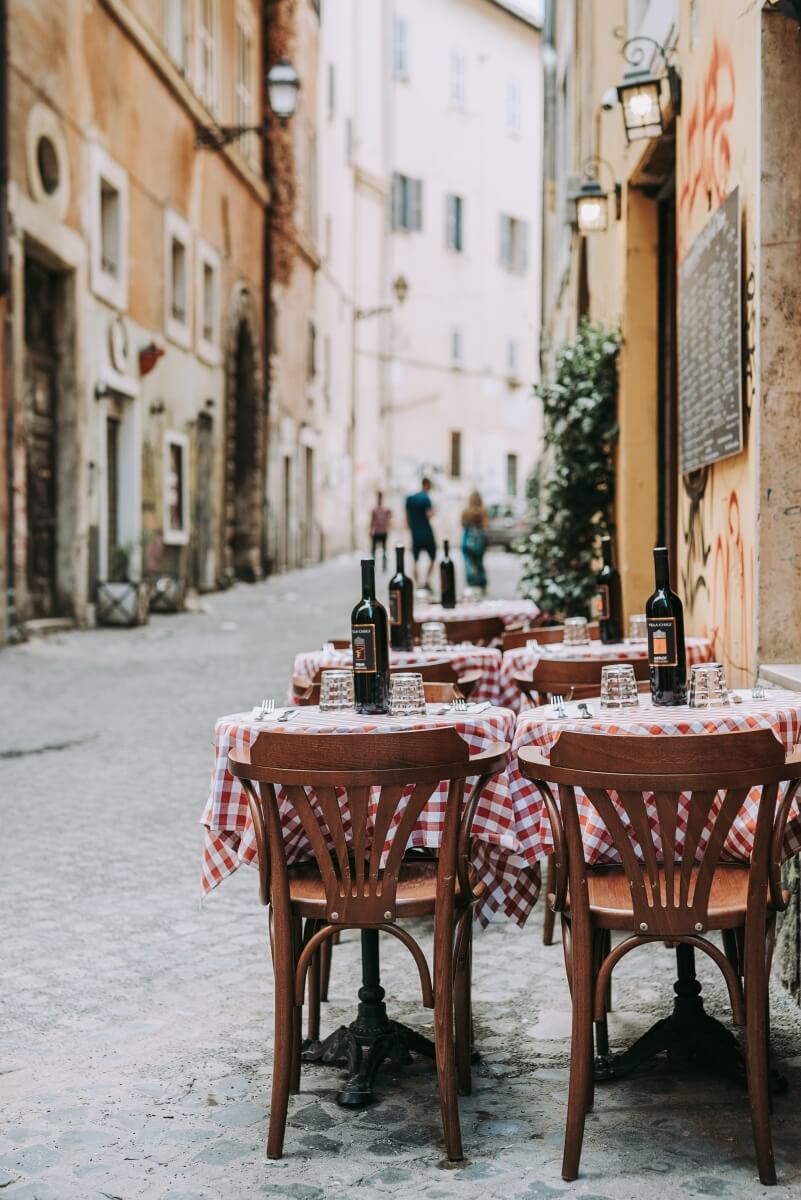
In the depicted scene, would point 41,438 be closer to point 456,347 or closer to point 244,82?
point 244,82

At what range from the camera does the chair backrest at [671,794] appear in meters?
Answer: 3.14

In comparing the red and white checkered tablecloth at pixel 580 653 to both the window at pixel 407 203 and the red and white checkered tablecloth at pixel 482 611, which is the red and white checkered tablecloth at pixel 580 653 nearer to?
the red and white checkered tablecloth at pixel 482 611

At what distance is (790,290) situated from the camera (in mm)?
5199

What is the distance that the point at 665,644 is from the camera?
413cm

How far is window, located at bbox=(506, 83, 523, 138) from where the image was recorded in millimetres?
41562

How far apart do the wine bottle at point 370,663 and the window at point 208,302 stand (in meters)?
17.5

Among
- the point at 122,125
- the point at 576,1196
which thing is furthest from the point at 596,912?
the point at 122,125

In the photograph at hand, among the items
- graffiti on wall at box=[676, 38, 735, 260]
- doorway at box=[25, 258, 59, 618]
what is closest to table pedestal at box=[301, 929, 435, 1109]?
graffiti on wall at box=[676, 38, 735, 260]

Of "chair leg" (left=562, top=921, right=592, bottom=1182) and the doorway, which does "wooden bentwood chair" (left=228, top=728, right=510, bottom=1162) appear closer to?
"chair leg" (left=562, top=921, right=592, bottom=1182)

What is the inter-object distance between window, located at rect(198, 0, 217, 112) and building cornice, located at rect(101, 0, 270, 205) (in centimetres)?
33

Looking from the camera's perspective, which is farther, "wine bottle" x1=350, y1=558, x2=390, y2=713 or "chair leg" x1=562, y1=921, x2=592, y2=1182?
"wine bottle" x1=350, y1=558, x2=390, y2=713

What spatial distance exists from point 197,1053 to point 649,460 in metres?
6.18

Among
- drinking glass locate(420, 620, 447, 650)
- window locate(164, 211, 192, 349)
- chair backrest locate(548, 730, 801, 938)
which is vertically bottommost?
chair backrest locate(548, 730, 801, 938)

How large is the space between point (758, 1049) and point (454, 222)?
3822cm
